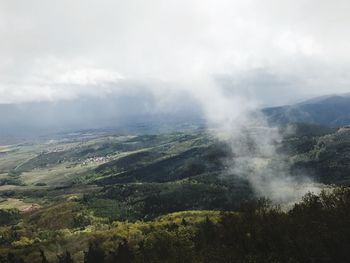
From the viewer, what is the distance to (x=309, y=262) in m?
179

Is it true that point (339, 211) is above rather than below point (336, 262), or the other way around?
above

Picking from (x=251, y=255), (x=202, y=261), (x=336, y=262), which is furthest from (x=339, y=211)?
(x=202, y=261)

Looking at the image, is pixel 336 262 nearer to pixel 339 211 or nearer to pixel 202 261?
pixel 339 211

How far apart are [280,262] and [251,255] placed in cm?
1497

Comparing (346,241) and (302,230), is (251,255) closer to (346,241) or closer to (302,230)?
(302,230)

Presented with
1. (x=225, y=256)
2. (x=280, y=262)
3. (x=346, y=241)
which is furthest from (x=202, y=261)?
(x=346, y=241)

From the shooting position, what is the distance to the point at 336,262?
17388 cm

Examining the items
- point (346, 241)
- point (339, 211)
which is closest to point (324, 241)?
point (346, 241)

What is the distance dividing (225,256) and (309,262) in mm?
37466

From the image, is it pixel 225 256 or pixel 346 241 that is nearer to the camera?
pixel 346 241

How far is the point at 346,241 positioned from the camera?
579 ft

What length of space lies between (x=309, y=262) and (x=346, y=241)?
16597 mm

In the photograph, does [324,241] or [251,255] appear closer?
[324,241]

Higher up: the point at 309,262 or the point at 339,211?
the point at 339,211
